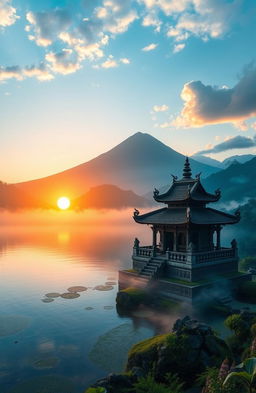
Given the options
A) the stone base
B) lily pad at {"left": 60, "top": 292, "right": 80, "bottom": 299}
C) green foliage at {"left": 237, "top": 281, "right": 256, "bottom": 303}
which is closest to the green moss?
the stone base

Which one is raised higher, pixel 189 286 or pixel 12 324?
pixel 189 286

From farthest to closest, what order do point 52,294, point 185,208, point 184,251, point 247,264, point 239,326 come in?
point 247,264 < point 52,294 < point 185,208 < point 184,251 < point 239,326

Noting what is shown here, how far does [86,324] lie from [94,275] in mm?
20071

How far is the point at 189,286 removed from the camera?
2583 cm

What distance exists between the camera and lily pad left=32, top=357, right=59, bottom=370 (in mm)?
16812

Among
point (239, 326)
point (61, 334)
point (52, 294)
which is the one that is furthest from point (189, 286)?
point (52, 294)

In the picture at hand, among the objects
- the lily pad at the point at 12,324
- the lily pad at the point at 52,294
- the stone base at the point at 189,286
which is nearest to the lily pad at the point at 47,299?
the lily pad at the point at 52,294

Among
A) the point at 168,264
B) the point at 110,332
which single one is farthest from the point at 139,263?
the point at 110,332

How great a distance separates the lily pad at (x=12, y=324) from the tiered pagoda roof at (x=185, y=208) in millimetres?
14096

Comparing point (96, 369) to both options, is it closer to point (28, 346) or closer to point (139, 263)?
point (28, 346)

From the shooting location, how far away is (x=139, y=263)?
106 ft

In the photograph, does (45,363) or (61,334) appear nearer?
(45,363)

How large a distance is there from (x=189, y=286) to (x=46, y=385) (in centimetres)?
1413

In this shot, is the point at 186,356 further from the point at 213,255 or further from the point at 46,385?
the point at 213,255
